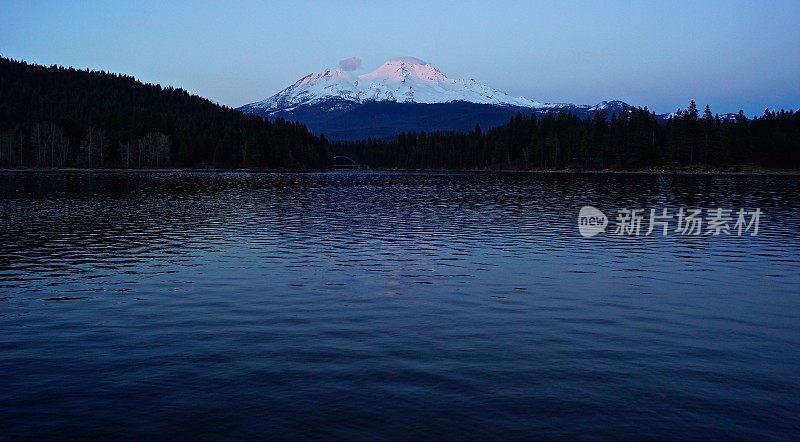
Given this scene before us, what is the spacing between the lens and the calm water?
13.1 meters

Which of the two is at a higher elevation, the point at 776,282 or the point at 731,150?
the point at 731,150

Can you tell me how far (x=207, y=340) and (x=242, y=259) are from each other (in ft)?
54.6

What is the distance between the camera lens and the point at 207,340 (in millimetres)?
18734

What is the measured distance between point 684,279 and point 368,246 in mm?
19304

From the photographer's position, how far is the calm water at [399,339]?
13.1 m

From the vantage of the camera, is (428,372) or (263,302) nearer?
(428,372)

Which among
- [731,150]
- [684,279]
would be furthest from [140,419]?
[731,150]

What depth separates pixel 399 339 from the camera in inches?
744

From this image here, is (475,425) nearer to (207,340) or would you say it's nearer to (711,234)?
(207,340)

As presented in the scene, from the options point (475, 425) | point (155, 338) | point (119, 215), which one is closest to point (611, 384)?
point (475, 425)

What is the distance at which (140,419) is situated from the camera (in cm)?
1293

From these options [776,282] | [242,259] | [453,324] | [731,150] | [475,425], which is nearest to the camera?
[475,425]

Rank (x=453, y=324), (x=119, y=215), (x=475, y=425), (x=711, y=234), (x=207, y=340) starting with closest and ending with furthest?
1. (x=475, y=425)
2. (x=207, y=340)
3. (x=453, y=324)
4. (x=711, y=234)
5. (x=119, y=215)

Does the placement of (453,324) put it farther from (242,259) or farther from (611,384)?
(242,259)
